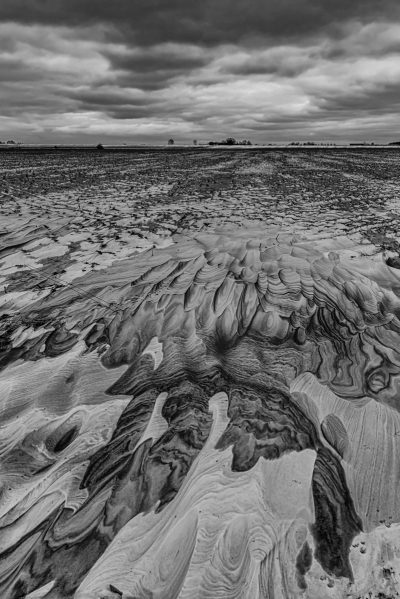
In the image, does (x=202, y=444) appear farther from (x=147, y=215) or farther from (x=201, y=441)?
(x=147, y=215)

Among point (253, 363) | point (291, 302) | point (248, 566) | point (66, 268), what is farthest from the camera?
point (66, 268)

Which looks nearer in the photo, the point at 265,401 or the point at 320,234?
the point at 265,401

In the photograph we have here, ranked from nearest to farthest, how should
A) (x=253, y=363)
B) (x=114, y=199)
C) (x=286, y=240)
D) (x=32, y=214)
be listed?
1. (x=253, y=363)
2. (x=286, y=240)
3. (x=32, y=214)
4. (x=114, y=199)

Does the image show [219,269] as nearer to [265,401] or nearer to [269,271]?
[269,271]

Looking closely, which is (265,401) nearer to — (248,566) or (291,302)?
(248,566)

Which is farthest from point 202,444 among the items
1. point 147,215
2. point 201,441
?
point 147,215

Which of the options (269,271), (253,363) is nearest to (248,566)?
(253,363)
